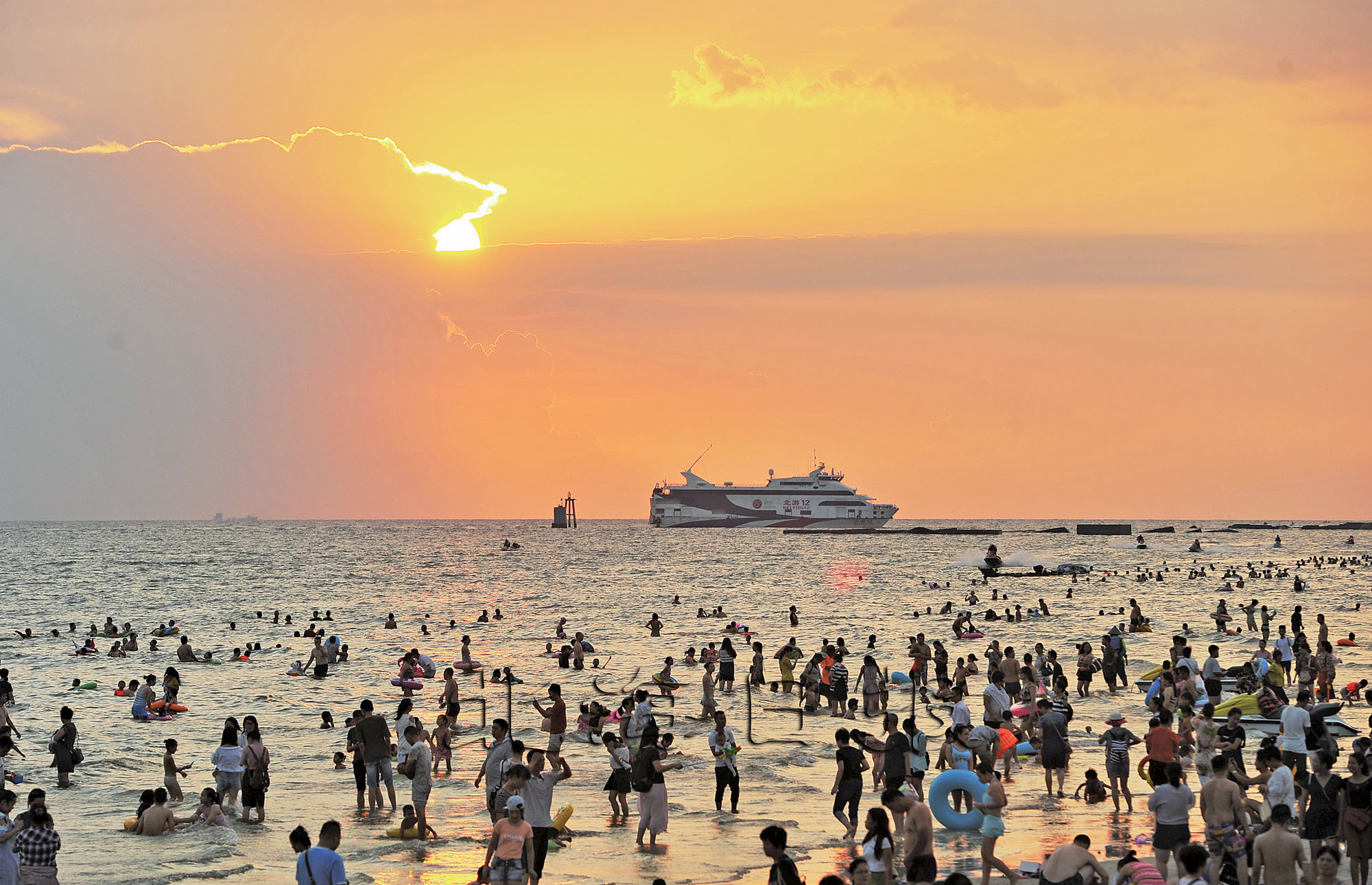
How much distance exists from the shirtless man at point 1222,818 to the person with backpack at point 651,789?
582cm

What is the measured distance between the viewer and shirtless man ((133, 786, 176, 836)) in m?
15.2

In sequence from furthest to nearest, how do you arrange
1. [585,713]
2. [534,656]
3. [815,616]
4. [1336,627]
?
[815,616] → [1336,627] → [534,656] → [585,713]

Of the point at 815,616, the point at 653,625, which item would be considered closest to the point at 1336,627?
the point at 815,616

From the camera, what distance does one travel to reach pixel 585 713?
2230cm

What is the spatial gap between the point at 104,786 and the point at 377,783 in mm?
5450

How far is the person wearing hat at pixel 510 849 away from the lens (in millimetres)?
10578

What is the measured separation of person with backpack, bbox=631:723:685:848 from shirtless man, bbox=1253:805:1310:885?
20.8ft

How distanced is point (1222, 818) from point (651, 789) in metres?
6.16

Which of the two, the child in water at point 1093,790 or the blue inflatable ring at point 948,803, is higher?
the blue inflatable ring at point 948,803

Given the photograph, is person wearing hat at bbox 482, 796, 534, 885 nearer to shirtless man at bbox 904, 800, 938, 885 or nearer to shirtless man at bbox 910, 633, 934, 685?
shirtless man at bbox 904, 800, 938, 885

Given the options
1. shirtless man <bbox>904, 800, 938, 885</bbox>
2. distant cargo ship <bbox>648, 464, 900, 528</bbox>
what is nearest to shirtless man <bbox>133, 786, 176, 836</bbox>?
shirtless man <bbox>904, 800, 938, 885</bbox>

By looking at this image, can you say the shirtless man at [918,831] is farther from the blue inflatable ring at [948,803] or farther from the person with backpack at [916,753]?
the person with backpack at [916,753]

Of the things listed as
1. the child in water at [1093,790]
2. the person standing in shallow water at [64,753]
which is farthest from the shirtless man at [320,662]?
the child in water at [1093,790]

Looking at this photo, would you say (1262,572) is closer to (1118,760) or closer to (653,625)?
(653,625)
